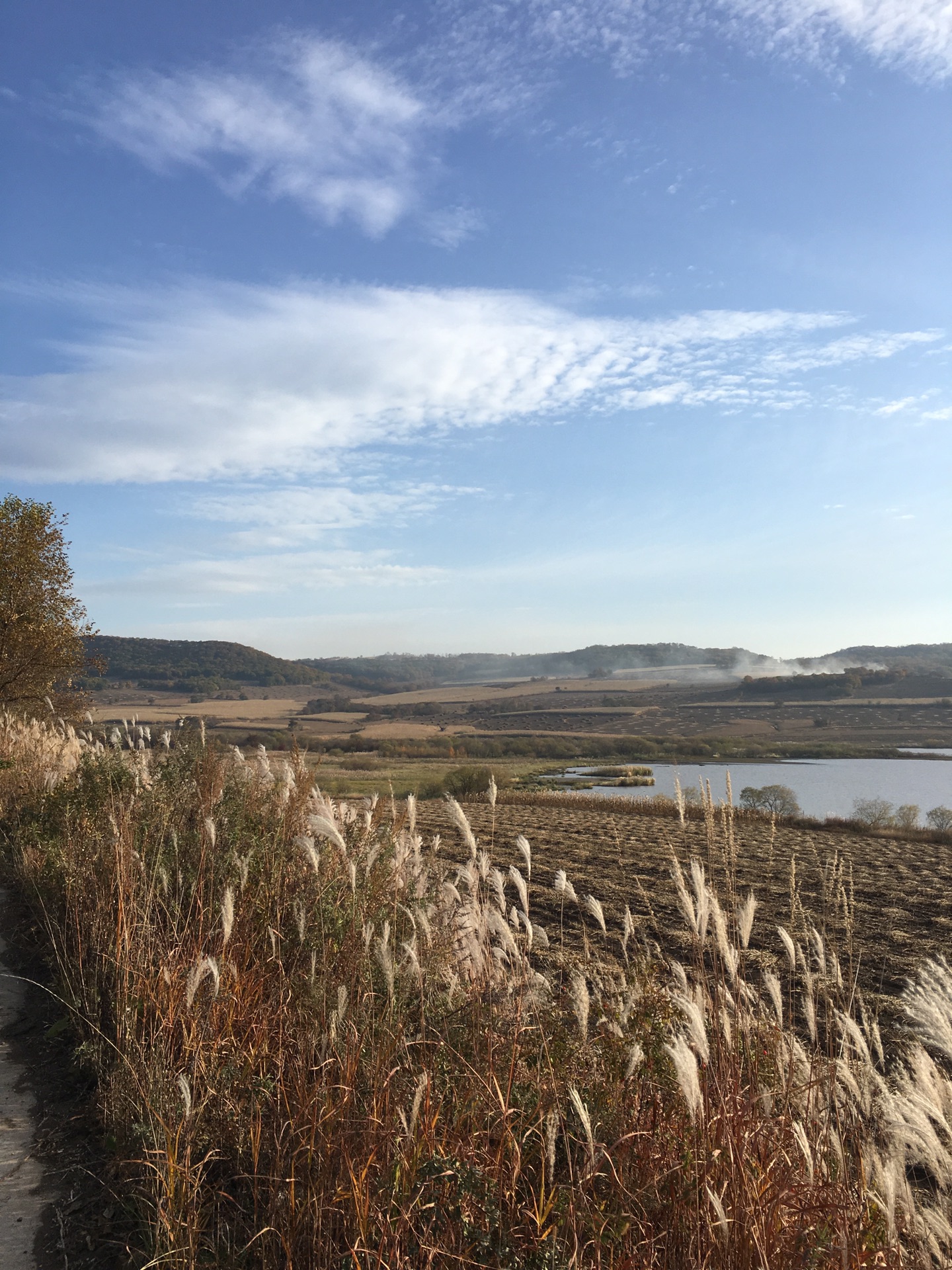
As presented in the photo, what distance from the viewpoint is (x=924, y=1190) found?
3.71m

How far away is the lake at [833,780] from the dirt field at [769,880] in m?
16.8

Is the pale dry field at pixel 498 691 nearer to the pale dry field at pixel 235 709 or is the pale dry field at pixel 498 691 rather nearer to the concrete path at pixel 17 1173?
the pale dry field at pixel 235 709

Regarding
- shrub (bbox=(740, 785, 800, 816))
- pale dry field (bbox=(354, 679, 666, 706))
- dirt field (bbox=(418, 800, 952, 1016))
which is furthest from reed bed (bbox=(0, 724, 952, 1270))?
pale dry field (bbox=(354, 679, 666, 706))

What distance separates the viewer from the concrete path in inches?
107

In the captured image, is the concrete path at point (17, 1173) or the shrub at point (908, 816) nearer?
the concrete path at point (17, 1173)

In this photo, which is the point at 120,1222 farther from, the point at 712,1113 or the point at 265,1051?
the point at 712,1113

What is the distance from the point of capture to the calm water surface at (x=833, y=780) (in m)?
45.2

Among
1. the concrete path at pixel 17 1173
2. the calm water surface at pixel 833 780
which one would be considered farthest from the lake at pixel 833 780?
the concrete path at pixel 17 1173

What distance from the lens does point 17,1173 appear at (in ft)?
10.3

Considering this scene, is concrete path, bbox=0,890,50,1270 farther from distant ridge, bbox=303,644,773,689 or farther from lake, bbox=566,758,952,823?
distant ridge, bbox=303,644,773,689

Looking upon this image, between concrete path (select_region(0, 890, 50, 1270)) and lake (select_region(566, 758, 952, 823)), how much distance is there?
3746 centimetres

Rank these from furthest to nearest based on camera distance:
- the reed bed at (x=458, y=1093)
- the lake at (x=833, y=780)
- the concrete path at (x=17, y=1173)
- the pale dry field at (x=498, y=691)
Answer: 1. the pale dry field at (x=498, y=691)
2. the lake at (x=833, y=780)
3. the concrete path at (x=17, y=1173)
4. the reed bed at (x=458, y=1093)

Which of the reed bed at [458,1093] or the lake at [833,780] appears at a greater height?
the reed bed at [458,1093]

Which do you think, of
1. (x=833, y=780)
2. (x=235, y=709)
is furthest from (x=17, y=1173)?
(x=235, y=709)
